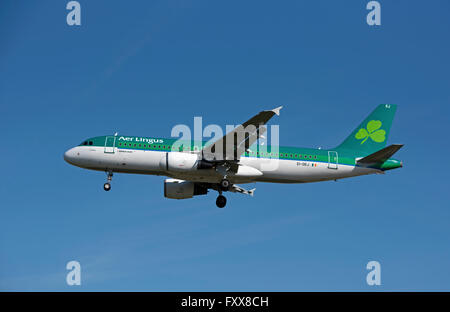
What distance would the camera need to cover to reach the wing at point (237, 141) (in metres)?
41.7

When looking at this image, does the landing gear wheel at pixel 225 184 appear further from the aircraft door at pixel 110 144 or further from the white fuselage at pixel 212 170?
the aircraft door at pixel 110 144

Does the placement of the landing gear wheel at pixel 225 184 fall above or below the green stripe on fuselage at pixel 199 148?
below

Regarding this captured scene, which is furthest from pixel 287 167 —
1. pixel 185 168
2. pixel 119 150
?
pixel 119 150

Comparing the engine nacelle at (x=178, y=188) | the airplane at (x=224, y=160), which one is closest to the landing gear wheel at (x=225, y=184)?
the airplane at (x=224, y=160)

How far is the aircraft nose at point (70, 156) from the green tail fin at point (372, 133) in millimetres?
22828

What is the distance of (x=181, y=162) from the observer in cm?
4488

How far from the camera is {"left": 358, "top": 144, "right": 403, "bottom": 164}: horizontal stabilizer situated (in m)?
45.3

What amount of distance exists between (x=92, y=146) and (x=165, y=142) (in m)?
6.21

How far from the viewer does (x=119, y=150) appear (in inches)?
1838

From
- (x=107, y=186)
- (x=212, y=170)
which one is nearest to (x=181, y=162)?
(x=212, y=170)
